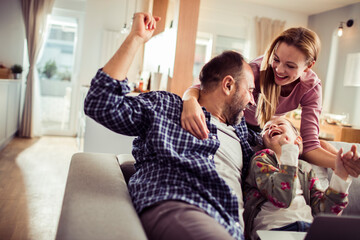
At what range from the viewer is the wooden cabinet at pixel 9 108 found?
432cm

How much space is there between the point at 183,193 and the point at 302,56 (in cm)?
99

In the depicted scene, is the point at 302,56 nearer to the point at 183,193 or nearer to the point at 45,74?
the point at 183,193

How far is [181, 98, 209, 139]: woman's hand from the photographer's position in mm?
1233

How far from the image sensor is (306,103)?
1.87 m

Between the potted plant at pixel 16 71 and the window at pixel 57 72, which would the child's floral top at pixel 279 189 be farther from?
the window at pixel 57 72

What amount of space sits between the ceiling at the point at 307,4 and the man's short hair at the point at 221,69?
17.2 feet

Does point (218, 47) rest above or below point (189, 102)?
above

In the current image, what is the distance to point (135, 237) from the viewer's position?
85 centimetres

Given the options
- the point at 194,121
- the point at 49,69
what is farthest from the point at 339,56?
the point at 194,121

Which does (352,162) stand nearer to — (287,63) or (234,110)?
(234,110)

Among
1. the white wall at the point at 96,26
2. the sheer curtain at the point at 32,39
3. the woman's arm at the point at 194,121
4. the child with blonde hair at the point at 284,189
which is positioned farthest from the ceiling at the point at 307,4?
the woman's arm at the point at 194,121

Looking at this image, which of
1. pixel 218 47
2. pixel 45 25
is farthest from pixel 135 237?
pixel 218 47

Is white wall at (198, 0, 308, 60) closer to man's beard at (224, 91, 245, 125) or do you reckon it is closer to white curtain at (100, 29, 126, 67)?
white curtain at (100, 29, 126, 67)

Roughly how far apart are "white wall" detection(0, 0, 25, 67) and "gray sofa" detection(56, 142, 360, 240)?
4800mm
